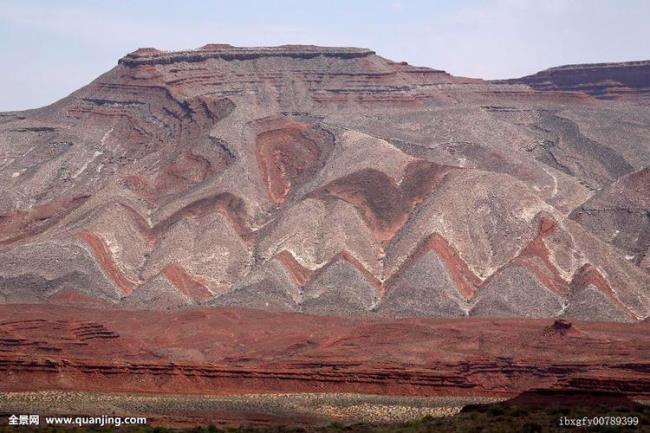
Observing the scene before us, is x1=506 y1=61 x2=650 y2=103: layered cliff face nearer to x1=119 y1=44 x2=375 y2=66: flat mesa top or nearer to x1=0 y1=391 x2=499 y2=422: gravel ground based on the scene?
x1=119 y1=44 x2=375 y2=66: flat mesa top

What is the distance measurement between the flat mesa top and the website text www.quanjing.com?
86892mm

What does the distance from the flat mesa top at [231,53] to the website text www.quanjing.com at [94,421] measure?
8689 cm

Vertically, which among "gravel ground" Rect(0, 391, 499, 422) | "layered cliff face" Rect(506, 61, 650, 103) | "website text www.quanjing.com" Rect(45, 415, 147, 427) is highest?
"layered cliff face" Rect(506, 61, 650, 103)

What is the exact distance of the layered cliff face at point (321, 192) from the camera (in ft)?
302

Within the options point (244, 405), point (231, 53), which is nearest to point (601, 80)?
point (231, 53)

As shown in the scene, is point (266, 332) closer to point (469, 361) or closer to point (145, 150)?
point (469, 361)

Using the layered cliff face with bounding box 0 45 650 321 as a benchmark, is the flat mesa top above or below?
above

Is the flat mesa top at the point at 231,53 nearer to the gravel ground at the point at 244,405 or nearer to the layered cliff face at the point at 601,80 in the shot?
the layered cliff face at the point at 601,80

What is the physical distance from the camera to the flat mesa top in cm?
13800

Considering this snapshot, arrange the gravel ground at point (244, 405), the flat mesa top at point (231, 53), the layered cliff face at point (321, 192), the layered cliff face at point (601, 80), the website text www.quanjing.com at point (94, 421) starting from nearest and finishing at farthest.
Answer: the website text www.quanjing.com at point (94, 421) < the gravel ground at point (244, 405) < the layered cliff face at point (321, 192) < the flat mesa top at point (231, 53) < the layered cliff face at point (601, 80)

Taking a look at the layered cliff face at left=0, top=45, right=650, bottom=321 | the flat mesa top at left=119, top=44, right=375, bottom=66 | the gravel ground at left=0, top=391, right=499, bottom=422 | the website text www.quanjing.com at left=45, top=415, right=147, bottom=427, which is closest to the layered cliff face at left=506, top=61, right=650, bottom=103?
the layered cliff face at left=0, top=45, right=650, bottom=321

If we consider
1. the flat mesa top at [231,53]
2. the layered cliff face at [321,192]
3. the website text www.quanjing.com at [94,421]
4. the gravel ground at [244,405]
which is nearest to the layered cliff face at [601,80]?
the layered cliff face at [321,192]

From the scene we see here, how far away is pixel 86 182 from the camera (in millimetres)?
119562

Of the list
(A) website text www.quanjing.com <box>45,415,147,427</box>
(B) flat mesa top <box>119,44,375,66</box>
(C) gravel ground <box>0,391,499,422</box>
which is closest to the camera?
(A) website text www.quanjing.com <box>45,415,147,427</box>
